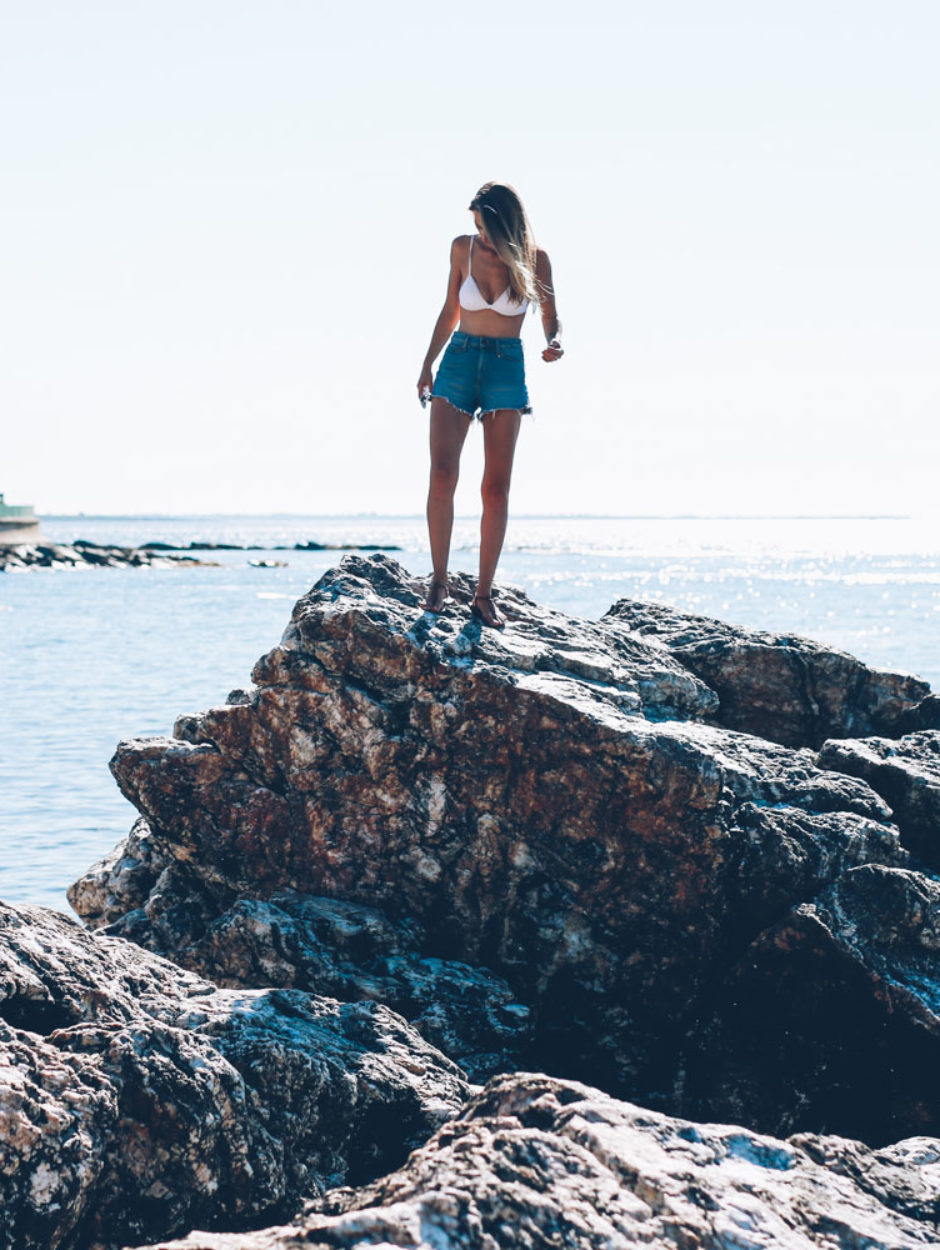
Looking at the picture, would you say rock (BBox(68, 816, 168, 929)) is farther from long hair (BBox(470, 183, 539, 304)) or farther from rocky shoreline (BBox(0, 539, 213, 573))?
rocky shoreline (BBox(0, 539, 213, 573))

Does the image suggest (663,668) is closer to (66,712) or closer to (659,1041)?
(659,1041)

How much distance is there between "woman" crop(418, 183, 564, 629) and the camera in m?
7.28

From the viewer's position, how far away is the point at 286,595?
5881 centimetres

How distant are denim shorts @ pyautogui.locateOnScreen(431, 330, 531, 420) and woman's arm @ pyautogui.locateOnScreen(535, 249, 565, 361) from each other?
22 centimetres

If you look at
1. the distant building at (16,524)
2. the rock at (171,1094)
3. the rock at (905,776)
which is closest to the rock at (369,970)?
the rock at (171,1094)

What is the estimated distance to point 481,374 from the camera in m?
7.44

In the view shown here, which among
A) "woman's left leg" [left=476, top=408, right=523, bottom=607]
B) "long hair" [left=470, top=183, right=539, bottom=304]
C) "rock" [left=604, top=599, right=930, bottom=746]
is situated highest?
"long hair" [left=470, top=183, right=539, bottom=304]

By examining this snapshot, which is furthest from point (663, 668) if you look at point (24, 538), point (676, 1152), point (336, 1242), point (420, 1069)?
point (24, 538)

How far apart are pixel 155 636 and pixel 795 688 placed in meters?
31.4

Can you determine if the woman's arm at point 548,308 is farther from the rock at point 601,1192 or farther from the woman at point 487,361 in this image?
the rock at point 601,1192

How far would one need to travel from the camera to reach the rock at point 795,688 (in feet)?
25.2

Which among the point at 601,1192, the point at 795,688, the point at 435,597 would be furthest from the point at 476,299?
the point at 601,1192

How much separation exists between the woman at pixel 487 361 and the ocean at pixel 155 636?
18.5 ft

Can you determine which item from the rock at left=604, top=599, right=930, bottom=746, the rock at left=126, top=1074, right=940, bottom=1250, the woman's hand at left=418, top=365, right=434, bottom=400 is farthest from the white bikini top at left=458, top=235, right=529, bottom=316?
the rock at left=126, top=1074, right=940, bottom=1250
